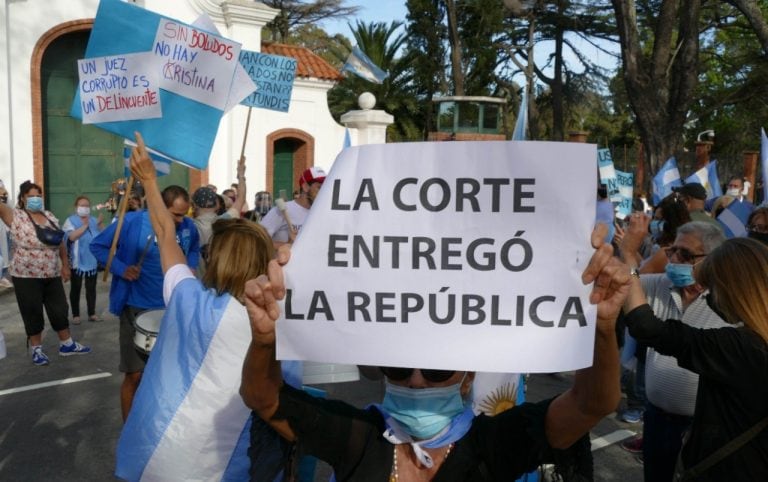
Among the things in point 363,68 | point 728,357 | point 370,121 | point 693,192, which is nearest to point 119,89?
point 728,357

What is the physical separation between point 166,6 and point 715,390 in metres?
14.7

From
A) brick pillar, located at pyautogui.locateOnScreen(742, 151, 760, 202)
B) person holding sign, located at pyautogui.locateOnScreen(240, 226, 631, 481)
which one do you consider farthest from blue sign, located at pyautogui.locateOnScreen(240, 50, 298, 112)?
brick pillar, located at pyautogui.locateOnScreen(742, 151, 760, 202)

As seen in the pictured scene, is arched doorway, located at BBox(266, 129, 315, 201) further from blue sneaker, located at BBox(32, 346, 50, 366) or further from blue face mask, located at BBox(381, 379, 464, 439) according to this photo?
blue face mask, located at BBox(381, 379, 464, 439)

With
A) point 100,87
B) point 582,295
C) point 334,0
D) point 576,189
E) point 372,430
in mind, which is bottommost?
point 372,430

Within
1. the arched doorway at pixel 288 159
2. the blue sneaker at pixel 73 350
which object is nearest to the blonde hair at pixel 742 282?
the blue sneaker at pixel 73 350

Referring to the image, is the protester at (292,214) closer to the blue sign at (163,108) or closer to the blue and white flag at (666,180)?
the blue sign at (163,108)

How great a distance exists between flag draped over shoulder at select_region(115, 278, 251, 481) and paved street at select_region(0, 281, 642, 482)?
2.15 metres

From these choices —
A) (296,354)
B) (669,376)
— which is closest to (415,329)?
(296,354)

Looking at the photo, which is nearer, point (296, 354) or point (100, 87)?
point (296, 354)

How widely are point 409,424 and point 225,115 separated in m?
14.5

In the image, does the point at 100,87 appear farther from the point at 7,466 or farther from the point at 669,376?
the point at 669,376

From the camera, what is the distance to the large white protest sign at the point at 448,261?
1625mm

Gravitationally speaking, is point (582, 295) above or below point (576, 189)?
below

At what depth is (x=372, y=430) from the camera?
193 cm
